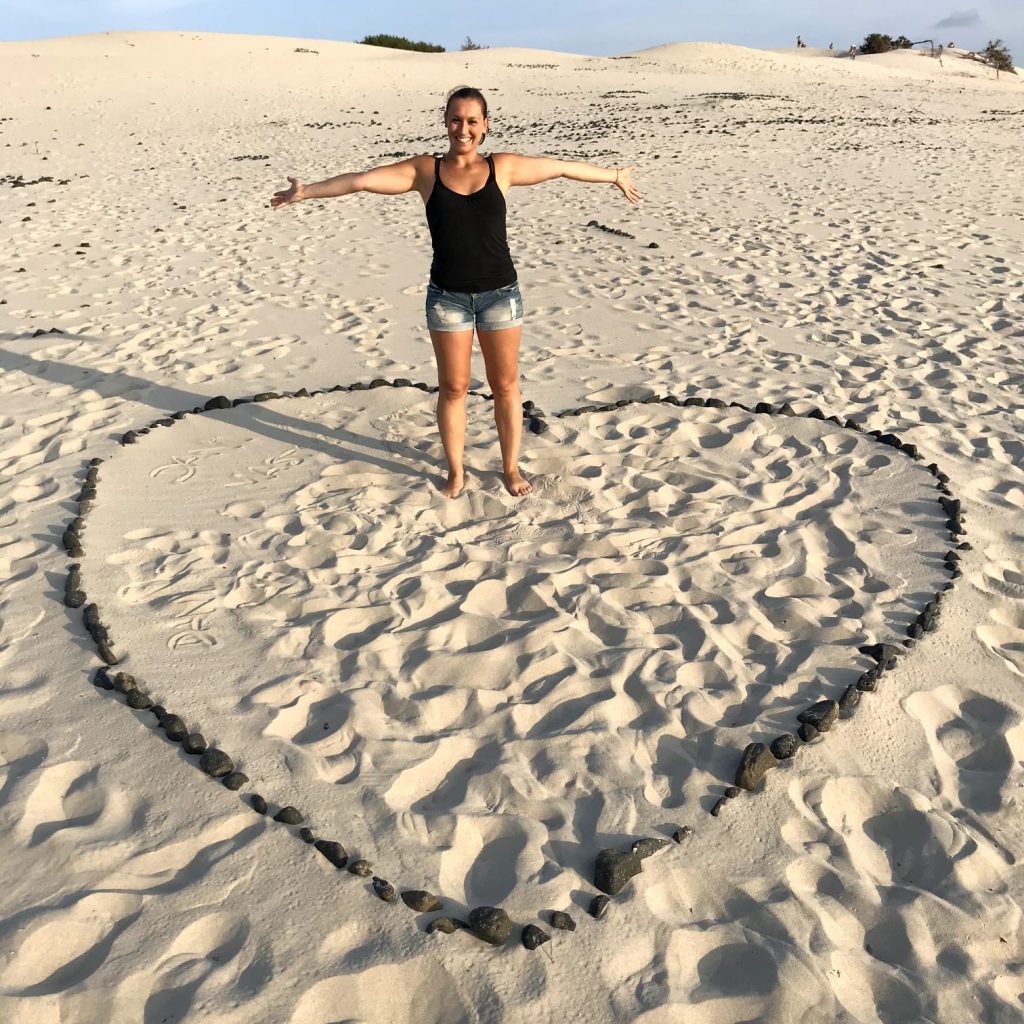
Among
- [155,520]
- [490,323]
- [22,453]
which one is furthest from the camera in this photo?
[22,453]

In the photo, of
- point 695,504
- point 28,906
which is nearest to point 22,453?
point 28,906

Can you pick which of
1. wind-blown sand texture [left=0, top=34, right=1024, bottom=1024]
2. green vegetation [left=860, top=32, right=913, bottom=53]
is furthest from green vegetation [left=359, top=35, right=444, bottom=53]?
wind-blown sand texture [left=0, top=34, right=1024, bottom=1024]

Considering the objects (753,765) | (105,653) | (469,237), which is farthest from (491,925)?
(469,237)

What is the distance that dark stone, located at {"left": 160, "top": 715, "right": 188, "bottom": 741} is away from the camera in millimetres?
3135

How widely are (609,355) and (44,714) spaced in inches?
194

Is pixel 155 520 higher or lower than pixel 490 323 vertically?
lower

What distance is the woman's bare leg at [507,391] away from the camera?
430 centimetres

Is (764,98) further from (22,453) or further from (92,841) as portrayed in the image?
(92,841)

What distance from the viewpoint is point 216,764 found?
9.85 ft

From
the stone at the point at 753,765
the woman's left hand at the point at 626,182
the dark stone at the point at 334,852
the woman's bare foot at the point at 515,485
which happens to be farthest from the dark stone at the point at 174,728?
the woman's left hand at the point at 626,182

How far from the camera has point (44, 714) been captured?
128 inches

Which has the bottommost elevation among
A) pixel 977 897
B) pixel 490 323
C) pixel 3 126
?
pixel 3 126

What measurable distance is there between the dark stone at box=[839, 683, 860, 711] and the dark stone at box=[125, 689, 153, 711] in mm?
2613

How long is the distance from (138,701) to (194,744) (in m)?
0.36
